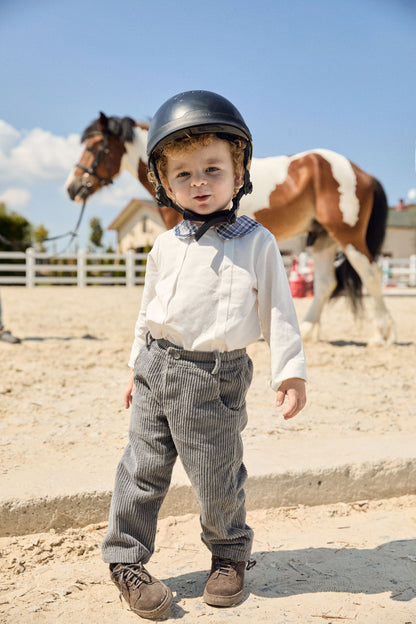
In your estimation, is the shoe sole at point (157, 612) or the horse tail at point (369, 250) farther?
the horse tail at point (369, 250)

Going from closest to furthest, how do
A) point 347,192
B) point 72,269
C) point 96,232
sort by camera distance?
point 347,192, point 72,269, point 96,232

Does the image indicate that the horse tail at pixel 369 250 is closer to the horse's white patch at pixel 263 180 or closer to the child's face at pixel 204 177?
the horse's white patch at pixel 263 180

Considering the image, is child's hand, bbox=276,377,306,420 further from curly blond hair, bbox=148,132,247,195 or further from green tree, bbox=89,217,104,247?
green tree, bbox=89,217,104,247

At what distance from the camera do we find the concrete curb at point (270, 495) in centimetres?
203

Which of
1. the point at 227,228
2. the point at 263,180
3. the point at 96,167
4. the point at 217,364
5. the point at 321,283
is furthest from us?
the point at 321,283

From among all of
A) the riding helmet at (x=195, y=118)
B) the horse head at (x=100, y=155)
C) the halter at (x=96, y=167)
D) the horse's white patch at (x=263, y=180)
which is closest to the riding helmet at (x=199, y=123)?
the riding helmet at (x=195, y=118)

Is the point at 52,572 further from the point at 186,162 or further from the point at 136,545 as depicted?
the point at 186,162

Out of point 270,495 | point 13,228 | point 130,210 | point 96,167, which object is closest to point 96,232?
point 130,210

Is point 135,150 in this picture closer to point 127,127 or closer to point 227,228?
point 127,127

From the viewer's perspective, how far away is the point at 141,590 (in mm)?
1593

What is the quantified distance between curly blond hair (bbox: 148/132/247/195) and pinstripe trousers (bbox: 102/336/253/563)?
0.54 m

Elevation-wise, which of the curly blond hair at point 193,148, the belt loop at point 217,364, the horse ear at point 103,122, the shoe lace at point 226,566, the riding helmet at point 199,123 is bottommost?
the shoe lace at point 226,566

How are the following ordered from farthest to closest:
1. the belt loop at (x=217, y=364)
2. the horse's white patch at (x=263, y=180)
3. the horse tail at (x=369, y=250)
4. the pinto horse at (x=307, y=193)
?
the horse tail at (x=369, y=250), the pinto horse at (x=307, y=193), the horse's white patch at (x=263, y=180), the belt loop at (x=217, y=364)

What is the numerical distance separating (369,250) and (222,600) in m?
5.09
